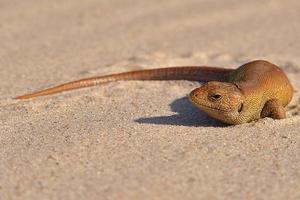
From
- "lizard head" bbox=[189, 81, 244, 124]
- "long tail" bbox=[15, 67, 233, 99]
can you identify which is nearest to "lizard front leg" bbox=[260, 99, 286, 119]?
"lizard head" bbox=[189, 81, 244, 124]

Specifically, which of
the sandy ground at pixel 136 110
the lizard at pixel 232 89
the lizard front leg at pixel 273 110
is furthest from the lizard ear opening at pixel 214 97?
the lizard front leg at pixel 273 110

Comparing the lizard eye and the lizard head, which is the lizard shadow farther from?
the lizard eye

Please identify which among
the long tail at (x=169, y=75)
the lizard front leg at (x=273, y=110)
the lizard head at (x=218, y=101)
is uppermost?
the lizard head at (x=218, y=101)

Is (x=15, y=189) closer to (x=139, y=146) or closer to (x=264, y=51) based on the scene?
(x=139, y=146)

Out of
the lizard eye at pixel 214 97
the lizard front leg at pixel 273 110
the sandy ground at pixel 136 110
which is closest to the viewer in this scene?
the sandy ground at pixel 136 110

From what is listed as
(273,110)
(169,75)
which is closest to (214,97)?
(273,110)

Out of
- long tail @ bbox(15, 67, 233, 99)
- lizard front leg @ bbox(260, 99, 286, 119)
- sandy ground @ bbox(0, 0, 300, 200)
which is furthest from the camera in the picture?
long tail @ bbox(15, 67, 233, 99)

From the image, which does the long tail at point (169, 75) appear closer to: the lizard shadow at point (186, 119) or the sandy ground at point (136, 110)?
the sandy ground at point (136, 110)
